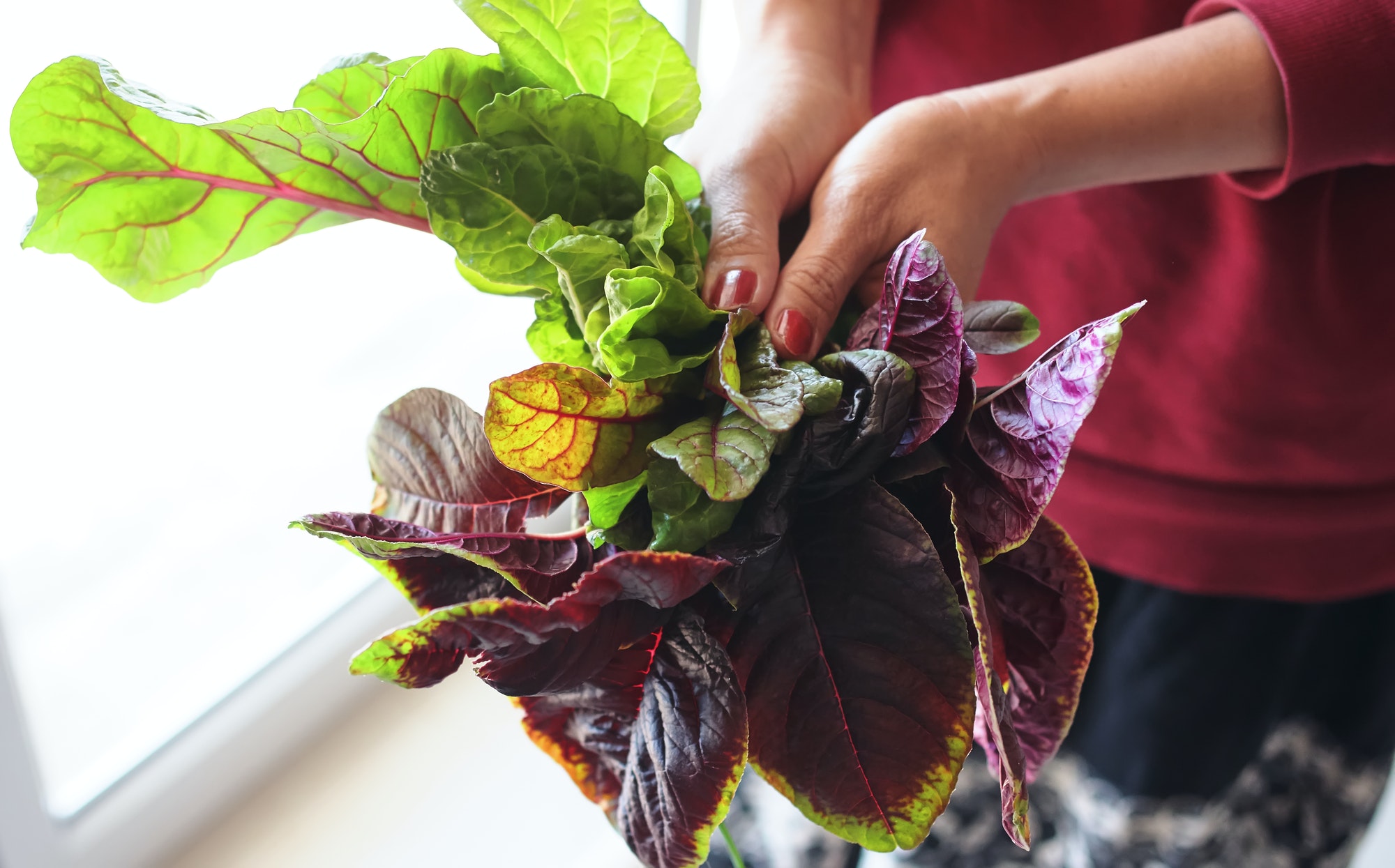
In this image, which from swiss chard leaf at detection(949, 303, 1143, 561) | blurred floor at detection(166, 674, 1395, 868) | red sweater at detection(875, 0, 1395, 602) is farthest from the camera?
blurred floor at detection(166, 674, 1395, 868)

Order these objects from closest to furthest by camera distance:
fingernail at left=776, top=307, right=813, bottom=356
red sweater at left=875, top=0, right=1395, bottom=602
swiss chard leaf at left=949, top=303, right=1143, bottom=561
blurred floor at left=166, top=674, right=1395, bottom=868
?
swiss chard leaf at left=949, top=303, right=1143, bottom=561 < fingernail at left=776, top=307, right=813, bottom=356 < red sweater at left=875, top=0, right=1395, bottom=602 < blurred floor at left=166, top=674, right=1395, bottom=868

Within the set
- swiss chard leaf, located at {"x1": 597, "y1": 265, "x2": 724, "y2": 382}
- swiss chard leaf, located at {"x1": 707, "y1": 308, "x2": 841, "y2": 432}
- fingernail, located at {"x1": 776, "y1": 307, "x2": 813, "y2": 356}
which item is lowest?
fingernail, located at {"x1": 776, "y1": 307, "x2": 813, "y2": 356}

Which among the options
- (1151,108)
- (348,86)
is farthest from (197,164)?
(1151,108)

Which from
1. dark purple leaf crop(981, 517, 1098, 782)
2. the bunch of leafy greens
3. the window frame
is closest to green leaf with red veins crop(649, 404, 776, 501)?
the bunch of leafy greens

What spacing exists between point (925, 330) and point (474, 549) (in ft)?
0.51

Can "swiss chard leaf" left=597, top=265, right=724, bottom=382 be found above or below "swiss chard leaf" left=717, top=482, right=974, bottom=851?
above

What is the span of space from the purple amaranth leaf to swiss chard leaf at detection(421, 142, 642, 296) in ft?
0.35

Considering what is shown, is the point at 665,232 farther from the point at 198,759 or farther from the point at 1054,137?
the point at 198,759

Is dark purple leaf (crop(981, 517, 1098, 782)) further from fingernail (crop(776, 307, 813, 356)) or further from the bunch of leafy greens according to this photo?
fingernail (crop(776, 307, 813, 356))

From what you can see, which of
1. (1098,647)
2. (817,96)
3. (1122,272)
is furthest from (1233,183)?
(1098,647)

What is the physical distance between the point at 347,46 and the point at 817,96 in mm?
354

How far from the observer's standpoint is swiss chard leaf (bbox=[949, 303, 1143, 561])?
0.86 ft

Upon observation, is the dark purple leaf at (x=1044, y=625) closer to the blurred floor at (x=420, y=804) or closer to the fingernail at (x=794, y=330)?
the fingernail at (x=794, y=330)

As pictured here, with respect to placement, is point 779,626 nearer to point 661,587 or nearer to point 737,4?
point 661,587
